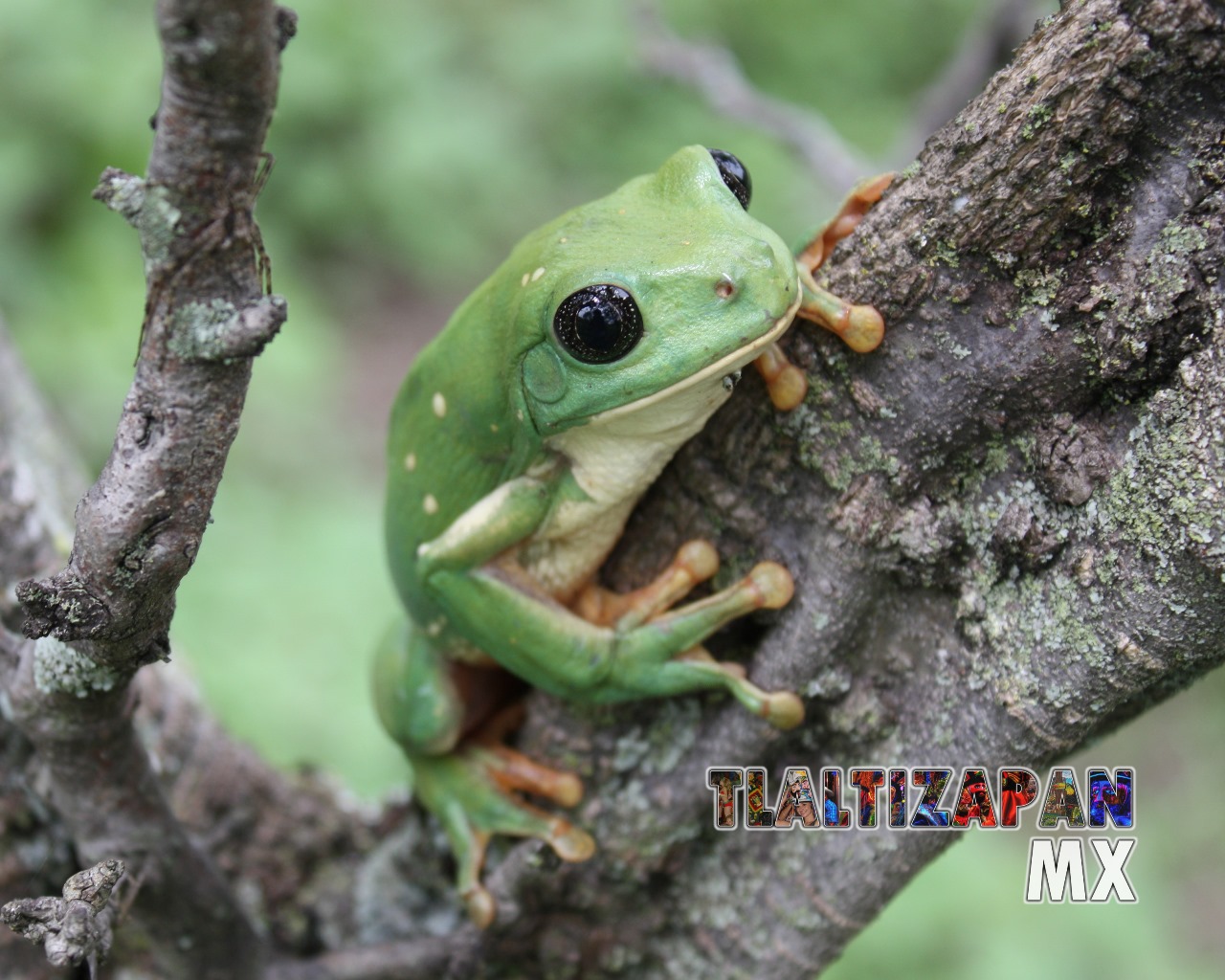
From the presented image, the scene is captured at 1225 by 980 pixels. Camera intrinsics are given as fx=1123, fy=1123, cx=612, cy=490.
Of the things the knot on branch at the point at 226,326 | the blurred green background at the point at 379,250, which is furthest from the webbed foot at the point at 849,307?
the blurred green background at the point at 379,250

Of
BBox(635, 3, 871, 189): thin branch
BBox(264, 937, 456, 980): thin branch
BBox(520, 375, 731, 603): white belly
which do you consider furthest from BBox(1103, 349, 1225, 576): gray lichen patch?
BBox(635, 3, 871, 189): thin branch

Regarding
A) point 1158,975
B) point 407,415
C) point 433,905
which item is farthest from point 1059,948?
point 407,415

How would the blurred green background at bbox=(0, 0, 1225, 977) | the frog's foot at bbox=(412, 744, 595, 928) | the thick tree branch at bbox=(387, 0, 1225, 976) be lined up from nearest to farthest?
the thick tree branch at bbox=(387, 0, 1225, 976) < the frog's foot at bbox=(412, 744, 595, 928) < the blurred green background at bbox=(0, 0, 1225, 977)

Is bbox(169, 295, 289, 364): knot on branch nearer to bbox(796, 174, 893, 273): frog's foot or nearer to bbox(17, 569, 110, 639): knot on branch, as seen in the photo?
bbox(17, 569, 110, 639): knot on branch

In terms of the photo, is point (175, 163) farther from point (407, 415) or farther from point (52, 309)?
point (52, 309)

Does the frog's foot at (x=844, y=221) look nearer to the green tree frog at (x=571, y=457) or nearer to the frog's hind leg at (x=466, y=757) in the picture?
the green tree frog at (x=571, y=457)

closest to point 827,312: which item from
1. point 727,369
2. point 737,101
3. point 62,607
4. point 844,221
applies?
point 727,369
